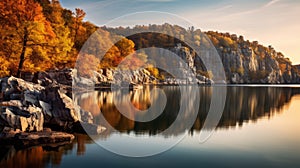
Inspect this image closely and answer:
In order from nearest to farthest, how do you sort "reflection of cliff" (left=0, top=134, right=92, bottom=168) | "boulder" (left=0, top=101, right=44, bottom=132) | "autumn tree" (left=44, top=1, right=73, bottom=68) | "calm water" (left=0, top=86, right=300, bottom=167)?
"reflection of cliff" (left=0, top=134, right=92, bottom=168)
"calm water" (left=0, top=86, right=300, bottom=167)
"boulder" (left=0, top=101, right=44, bottom=132)
"autumn tree" (left=44, top=1, right=73, bottom=68)

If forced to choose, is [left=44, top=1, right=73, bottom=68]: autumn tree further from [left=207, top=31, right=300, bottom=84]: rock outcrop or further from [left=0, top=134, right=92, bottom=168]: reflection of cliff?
[left=207, top=31, right=300, bottom=84]: rock outcrop

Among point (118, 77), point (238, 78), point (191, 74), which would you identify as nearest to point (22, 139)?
point (118, 77)

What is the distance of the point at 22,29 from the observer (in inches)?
1246

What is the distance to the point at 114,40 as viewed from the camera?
8131 cm

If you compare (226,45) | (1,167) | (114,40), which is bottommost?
(1,167)

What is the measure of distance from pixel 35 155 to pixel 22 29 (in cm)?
2137

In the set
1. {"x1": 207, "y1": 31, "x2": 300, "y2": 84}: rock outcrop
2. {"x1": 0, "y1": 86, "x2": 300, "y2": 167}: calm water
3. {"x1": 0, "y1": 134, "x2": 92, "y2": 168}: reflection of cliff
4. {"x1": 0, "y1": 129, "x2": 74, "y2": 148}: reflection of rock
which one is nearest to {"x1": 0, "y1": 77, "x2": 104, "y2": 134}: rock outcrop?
{"x1": 0, "y1": 129, "x2": 74, "y2": 148}: reflection of rock

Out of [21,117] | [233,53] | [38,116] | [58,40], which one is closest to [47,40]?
[58,40]

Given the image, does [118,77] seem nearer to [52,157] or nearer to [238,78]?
[52,157]

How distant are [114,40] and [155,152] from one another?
67918 mm

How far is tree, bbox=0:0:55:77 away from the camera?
1252 inches

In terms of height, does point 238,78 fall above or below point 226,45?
below

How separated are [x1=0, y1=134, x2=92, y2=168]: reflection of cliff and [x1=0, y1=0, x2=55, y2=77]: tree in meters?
19.7

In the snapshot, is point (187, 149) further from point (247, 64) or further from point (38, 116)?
point (247, 64)
